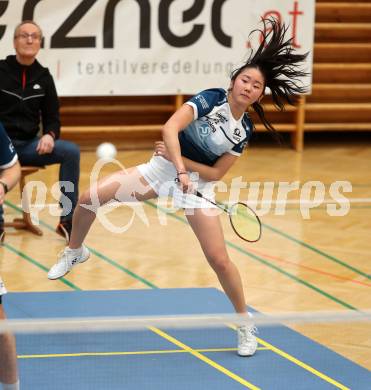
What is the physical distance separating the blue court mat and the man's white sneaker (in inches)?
2.0

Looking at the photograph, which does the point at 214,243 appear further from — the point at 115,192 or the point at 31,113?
the point at 31,113

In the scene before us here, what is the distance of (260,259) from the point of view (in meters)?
8.31

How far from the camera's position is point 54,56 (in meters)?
11.2

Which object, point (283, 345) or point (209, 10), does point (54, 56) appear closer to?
point (209, 10)

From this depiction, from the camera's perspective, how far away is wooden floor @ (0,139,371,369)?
730 cm

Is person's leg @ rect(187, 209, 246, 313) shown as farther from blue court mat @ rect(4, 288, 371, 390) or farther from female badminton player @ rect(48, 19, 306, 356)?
blue court mat @ rect(4, 288, 371, 390)

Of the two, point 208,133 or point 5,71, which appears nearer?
point 208,133

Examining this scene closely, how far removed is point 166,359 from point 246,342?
0.52 meters

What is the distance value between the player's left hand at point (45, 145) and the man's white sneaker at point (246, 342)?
2813 mm

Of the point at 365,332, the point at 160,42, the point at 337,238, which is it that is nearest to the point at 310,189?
the point at 337,238

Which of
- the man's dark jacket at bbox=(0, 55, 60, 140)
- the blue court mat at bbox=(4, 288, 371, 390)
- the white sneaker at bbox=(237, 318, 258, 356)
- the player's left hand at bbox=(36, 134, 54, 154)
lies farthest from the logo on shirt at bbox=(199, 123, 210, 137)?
the man's dark jacket at bbox=(0, 55, 60, 140)

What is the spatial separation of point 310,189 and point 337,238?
1.72 meters

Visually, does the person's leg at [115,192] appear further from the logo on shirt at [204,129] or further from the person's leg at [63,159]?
the person's leg at [63,159]

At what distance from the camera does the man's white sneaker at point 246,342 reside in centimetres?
622
